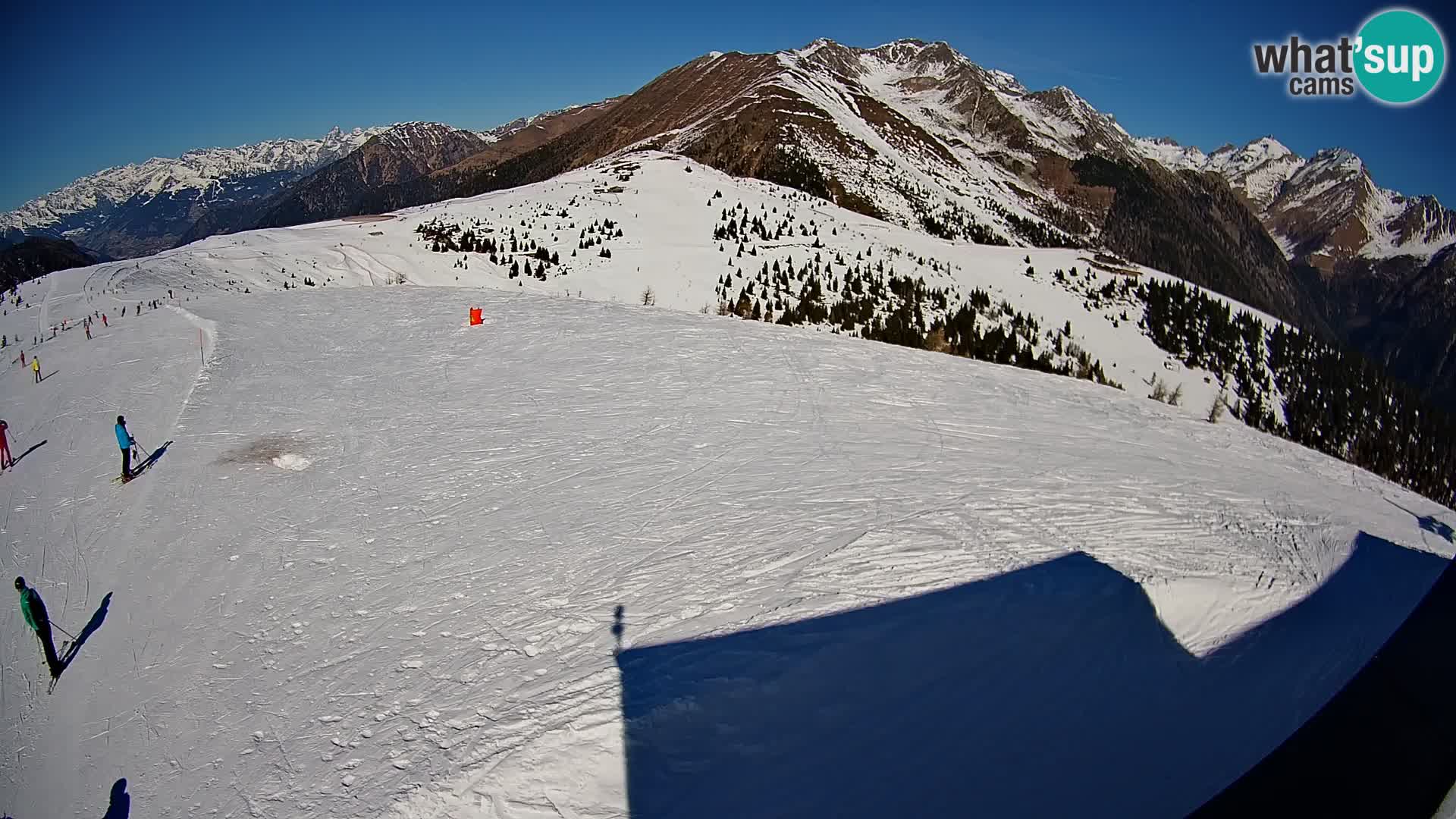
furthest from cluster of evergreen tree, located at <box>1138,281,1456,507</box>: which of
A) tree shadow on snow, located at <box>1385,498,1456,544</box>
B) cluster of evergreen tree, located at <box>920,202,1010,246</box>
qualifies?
cluster of evergreen tree, located at <box>920,202,1010,246</box>

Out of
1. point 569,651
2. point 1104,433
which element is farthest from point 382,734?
point 1104,433

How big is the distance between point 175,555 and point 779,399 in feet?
32.5

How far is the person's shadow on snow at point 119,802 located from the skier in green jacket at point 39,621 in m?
2.42

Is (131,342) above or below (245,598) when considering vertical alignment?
above

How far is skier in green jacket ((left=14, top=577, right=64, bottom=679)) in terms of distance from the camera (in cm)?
679

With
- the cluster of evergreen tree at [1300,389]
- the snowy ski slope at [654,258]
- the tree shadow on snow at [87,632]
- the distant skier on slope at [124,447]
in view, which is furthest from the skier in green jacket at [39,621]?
the cluster of evergreen tree at [1300,389]

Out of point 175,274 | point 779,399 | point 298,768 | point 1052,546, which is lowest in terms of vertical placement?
point 298,768

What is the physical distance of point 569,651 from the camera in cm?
640

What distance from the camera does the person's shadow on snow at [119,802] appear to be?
5.23 metres

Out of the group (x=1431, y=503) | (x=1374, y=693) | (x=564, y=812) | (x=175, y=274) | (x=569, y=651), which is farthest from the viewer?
(x=175, y=274)

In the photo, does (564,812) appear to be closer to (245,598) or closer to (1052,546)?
(245,598)

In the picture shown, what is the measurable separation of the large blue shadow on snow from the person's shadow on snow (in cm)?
390

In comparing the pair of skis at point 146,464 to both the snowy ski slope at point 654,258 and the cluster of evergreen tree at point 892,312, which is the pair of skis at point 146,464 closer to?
the snowy ski slope at point 654,258

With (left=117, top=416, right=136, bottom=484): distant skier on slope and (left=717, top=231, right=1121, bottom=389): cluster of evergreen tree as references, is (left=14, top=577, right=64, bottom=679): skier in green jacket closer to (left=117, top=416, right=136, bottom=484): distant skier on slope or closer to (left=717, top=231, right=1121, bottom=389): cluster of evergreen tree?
(left=117, top=416, right=136, bottom=484): distant skier on slope
